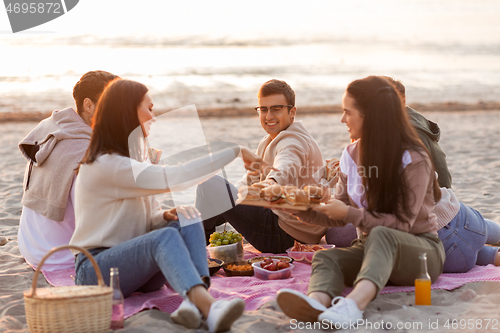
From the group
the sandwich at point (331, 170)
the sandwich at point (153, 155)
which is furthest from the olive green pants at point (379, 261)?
the sandwich at point (153, 155)

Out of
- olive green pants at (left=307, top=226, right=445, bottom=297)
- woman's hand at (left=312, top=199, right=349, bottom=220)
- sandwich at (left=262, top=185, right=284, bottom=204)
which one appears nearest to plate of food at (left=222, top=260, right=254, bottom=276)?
sandwich at (left=262, top=185, right=284, bottom=204)

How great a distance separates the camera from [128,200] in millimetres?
3197

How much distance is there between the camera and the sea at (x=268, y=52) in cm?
2167

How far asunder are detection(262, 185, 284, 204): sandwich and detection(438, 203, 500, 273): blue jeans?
129 centimetres

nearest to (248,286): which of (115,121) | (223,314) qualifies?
(223,314)

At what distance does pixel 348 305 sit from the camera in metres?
2.85

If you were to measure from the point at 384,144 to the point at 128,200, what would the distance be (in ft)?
5.67

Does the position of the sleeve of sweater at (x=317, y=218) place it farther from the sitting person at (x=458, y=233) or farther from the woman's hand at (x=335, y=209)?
the sitting person at (x=458, y=233)

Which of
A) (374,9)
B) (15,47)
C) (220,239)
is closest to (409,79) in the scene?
(374,9)

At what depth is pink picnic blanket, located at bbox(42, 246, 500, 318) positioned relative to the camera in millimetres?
3367

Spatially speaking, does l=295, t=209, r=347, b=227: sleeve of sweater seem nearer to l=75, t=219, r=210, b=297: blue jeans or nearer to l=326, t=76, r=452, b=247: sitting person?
l=75, t=219, r=210, b=297: blue jeans

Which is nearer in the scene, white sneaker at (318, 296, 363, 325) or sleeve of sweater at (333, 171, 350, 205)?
white sneaker at (318, 296, 363, 325)

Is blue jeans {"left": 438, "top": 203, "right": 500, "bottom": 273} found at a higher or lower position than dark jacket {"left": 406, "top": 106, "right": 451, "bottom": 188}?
lower

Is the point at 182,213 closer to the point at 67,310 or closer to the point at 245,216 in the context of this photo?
the point at 67,310
